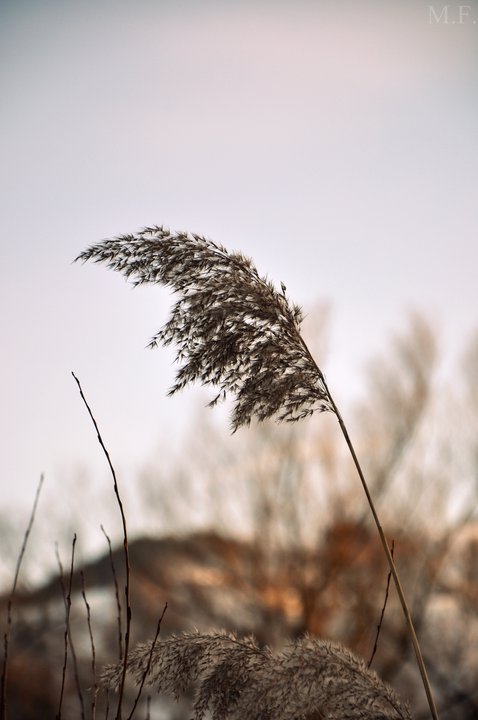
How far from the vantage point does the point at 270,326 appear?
5.90 feet

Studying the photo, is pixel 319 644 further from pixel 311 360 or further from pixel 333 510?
pixel 333 510

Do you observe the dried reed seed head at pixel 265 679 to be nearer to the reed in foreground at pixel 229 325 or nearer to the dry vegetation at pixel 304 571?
the reed in foreground at pixel 229 325

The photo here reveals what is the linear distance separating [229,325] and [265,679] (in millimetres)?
894

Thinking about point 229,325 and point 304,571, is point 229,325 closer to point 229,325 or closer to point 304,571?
point 229,325

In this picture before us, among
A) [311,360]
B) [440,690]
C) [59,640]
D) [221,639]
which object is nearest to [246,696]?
[221,639]

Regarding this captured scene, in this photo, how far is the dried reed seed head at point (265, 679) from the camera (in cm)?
133

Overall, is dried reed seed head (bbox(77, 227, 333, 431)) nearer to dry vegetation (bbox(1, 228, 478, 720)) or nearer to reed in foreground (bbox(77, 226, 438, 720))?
reed in foreground (bbox(77, 226, 438, 720))

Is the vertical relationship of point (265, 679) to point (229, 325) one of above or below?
below

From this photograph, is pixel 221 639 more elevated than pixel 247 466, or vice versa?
pixel 247 466

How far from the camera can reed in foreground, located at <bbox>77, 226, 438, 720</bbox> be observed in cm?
177

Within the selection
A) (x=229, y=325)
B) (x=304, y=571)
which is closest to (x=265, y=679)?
(x=229, y=325)

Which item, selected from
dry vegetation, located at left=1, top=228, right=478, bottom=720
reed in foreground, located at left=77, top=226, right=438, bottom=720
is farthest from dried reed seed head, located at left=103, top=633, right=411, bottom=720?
dry vegetation, located at left=1, top=228, right=478, bottom=720

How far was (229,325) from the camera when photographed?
70.8 inches

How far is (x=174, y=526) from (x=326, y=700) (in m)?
12.0
